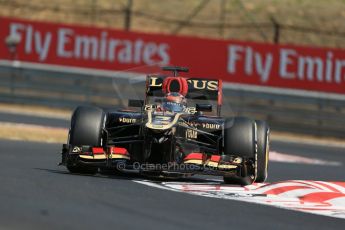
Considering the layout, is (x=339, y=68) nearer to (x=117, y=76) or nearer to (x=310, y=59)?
(x=310, y=59)

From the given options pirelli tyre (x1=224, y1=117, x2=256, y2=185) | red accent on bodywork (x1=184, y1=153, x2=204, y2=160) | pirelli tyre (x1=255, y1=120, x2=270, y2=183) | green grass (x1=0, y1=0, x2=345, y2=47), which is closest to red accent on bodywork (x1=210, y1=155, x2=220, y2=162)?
red accent on bodywork (x1=184, y1=153, x2=204, y2=160)

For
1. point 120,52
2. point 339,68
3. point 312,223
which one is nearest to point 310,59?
point 339,68

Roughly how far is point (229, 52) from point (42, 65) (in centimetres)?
559

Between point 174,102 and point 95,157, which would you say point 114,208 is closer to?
point 95,157

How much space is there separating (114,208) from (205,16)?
25353 millimetres

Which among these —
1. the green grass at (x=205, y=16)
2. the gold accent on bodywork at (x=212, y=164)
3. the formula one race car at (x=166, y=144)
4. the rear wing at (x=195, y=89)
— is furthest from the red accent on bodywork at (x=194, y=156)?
the green grass at (x=205, y=16)

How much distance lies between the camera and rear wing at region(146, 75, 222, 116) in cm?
1288

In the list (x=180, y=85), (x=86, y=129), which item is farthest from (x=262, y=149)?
(x=86, y=129)

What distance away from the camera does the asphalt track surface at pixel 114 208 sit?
7508 mm

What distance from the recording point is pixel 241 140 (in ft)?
37.9

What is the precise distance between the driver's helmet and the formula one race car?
0.42 ft

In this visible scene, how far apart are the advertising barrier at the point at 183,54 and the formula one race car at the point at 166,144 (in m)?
14.1

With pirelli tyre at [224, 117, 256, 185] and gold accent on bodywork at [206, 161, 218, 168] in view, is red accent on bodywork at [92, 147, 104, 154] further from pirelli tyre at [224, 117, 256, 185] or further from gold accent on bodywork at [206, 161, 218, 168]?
pirelli tyre at [224, 117, 256, 185]

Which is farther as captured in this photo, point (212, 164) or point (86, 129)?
point (86, 129)
